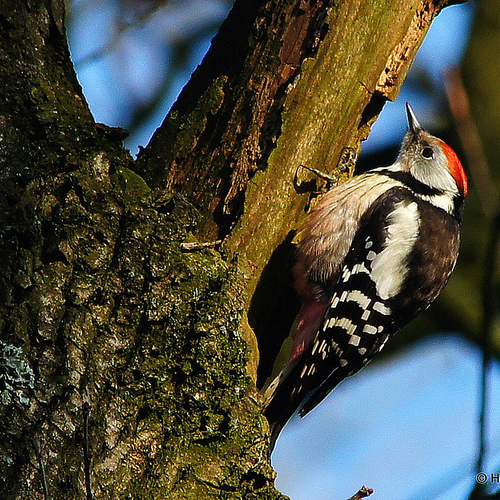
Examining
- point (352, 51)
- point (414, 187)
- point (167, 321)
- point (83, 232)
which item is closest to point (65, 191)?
point (83, 232)

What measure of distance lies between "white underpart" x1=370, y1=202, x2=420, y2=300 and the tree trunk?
3.48ft

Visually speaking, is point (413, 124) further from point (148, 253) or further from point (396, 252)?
point (148, 253)

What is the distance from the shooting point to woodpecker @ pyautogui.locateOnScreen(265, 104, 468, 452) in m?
3.39

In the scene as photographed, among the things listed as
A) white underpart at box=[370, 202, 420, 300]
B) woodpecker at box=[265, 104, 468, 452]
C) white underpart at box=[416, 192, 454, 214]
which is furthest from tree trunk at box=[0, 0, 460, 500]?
white underpart at box=[416, 192, 454, 214]

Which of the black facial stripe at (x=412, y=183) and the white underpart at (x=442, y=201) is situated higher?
the black facial stripe at (x=412, y=183)

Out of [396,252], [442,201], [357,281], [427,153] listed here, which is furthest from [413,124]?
[357,281]

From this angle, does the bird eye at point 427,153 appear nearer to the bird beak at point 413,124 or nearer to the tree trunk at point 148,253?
the bird beak at point 413,124

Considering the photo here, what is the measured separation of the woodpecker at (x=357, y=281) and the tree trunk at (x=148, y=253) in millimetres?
773

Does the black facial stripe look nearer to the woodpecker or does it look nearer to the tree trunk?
the woodpecker

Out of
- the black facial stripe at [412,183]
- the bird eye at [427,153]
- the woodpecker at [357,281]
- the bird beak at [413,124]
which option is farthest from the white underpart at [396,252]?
the bird beak at [413,124]

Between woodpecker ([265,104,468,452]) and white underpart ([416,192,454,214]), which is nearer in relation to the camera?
woodpecker ([265,104,468,452])

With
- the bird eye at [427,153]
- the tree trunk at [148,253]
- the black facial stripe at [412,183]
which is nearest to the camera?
the tree trunk at [148,253]

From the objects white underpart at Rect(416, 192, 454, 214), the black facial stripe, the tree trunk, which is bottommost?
the tree trunk

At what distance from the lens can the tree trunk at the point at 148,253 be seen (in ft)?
6.44
